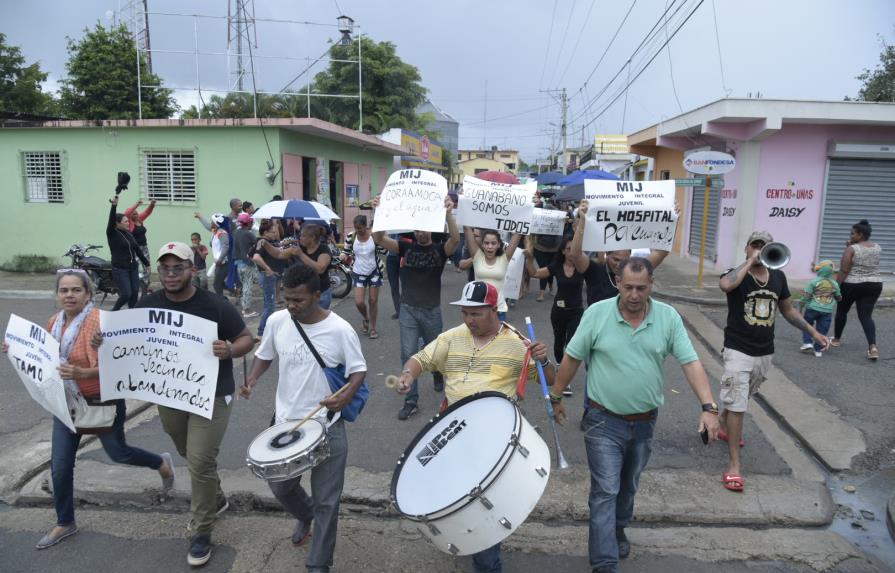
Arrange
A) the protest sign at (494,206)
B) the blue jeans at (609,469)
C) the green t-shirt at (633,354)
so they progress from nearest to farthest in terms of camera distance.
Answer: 1. the blue jeans at (609,469)
2. the green t-shirt at (633,354)
3. the protest sign at (494,206)

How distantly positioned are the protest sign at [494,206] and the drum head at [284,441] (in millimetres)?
3580

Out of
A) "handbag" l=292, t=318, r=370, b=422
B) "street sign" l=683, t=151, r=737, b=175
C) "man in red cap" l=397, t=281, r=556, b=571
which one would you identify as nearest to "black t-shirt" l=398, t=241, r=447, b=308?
"man in red cap" l=397, t=281, r=556, b=571

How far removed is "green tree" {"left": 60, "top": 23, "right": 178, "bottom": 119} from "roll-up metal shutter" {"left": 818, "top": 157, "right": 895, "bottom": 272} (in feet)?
88.7

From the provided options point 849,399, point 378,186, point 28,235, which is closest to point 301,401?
point 849,399

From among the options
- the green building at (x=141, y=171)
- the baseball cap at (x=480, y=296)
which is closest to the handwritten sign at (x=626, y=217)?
the baseball cap at (x=480, y=296)

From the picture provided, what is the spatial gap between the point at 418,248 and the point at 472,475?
3601mm

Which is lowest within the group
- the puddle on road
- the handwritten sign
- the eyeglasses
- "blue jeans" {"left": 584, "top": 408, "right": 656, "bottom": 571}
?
the puddle on road

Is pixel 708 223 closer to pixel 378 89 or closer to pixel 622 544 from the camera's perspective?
pixel 622 544

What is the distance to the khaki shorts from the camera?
476 cm

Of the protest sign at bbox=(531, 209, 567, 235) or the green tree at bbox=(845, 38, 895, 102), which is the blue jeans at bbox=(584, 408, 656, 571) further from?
the green tree at bbox=(845, 38, 895, 102)

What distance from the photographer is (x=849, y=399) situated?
6629 mm

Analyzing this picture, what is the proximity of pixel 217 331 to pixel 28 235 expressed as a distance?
50.7 feet

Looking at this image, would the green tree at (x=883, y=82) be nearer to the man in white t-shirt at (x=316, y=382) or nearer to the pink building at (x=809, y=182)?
the pink building at (x=809, y=182)

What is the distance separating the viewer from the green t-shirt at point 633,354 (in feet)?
11.2
